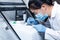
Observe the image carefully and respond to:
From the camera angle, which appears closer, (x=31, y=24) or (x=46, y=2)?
(x=46, y=2)

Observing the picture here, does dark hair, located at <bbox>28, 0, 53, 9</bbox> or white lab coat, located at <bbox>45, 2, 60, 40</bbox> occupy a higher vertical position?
dark hair, located at <bbox>28, 0, 53, 9</bbox>

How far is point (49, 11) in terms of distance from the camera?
4.17 ft

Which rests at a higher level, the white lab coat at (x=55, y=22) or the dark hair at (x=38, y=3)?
the dark hair at (x=38, y=3)

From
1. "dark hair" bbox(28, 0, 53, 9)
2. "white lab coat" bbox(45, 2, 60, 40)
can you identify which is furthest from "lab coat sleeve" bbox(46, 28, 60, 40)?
"dark hair" bbox(28, 0, 53, 9)

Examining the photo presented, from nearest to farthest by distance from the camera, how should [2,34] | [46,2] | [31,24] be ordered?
[46,2] → [2,34] → [31,24]

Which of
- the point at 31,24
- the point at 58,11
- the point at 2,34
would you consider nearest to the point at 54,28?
the point at 58,11

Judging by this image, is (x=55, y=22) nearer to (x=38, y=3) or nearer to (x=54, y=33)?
(x=54, y=33)

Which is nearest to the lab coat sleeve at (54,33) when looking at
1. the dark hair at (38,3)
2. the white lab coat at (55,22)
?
the white lab coat at (55,22)

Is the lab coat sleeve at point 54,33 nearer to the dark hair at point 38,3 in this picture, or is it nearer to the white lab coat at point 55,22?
the white lab coat at point 55,22

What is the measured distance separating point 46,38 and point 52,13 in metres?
0.24

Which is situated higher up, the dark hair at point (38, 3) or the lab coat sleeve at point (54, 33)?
the dark hair at point (38, 3)

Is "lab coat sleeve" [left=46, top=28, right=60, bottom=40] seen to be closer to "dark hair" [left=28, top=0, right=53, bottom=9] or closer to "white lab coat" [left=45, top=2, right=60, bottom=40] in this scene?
"white lab coat" [left=45, top=2, right=60, bottom=40]

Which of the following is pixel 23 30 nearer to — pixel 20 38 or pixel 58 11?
pixel 20 38

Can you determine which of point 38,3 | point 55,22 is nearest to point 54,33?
point 55,22
